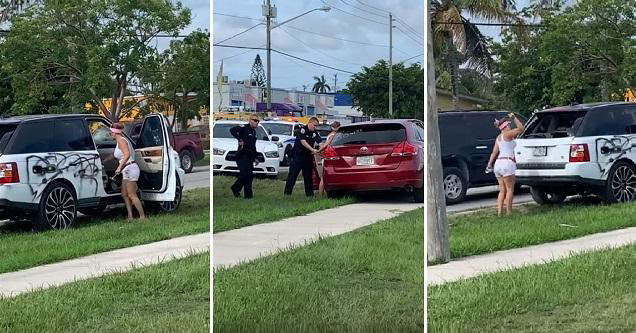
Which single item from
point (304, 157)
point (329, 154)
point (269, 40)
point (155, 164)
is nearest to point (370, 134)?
point (329, 154)

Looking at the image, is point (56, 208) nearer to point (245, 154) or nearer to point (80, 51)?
→ point (80, 51)

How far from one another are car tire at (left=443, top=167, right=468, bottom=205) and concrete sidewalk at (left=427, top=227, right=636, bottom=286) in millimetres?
566

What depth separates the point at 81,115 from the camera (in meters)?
4.98

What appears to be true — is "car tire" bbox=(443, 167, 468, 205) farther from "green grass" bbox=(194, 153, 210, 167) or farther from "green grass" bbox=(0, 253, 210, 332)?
"green grass" bbox=(194, 153, 210, 167)

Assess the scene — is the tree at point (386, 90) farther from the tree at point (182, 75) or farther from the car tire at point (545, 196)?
the car tire at point (545, 196)

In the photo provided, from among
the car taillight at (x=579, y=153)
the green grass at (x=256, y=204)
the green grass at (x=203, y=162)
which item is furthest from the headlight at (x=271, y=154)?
the car taillight at (x=579, y=153)

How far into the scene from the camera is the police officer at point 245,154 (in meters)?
3.10

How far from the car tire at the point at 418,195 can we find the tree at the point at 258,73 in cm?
92

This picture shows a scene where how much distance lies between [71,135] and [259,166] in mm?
2366

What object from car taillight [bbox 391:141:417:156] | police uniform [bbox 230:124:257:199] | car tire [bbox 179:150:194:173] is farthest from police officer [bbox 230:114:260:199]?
car tire [bbox 179:150:194:173]

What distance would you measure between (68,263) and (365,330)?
3.05 m

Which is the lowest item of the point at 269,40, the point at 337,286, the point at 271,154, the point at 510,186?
the point at 337,286

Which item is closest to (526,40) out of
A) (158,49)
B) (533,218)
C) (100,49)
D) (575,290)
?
(533,218)

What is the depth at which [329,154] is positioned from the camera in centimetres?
330
